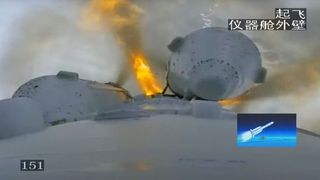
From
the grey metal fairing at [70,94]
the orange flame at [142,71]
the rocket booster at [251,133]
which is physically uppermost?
the orange flame at [142,71]

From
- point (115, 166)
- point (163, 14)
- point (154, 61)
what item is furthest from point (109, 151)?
point (154, 61)

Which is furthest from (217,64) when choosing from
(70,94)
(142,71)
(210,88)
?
(70,94)

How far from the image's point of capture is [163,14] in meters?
1.21

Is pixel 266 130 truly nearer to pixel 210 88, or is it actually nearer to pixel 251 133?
pixel 251 133

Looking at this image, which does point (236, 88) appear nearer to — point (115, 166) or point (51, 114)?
point (51, 114)

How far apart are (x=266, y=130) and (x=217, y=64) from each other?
36cm

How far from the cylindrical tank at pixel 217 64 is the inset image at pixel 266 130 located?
28 centimetres

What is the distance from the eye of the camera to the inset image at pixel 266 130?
93 centimetres

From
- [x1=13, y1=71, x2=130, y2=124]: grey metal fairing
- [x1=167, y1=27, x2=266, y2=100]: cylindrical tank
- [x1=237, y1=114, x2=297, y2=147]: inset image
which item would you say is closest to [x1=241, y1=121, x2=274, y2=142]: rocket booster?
[x1=237, y1=114, x2=297, y2=147]: inset image

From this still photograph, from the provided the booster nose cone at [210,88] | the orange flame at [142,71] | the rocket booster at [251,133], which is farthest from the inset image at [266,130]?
the orange flame at [142,71]

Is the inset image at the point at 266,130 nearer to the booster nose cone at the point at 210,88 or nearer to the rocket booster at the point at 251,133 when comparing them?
the rocket booster at the point at 251,133

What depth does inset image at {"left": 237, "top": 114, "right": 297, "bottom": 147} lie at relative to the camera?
934mm

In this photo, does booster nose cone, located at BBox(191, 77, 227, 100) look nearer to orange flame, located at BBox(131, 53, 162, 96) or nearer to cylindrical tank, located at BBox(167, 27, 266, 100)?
cylindrical tank, located at BBox(167, 27, 266, 100)

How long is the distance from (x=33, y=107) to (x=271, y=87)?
42 centimetres
